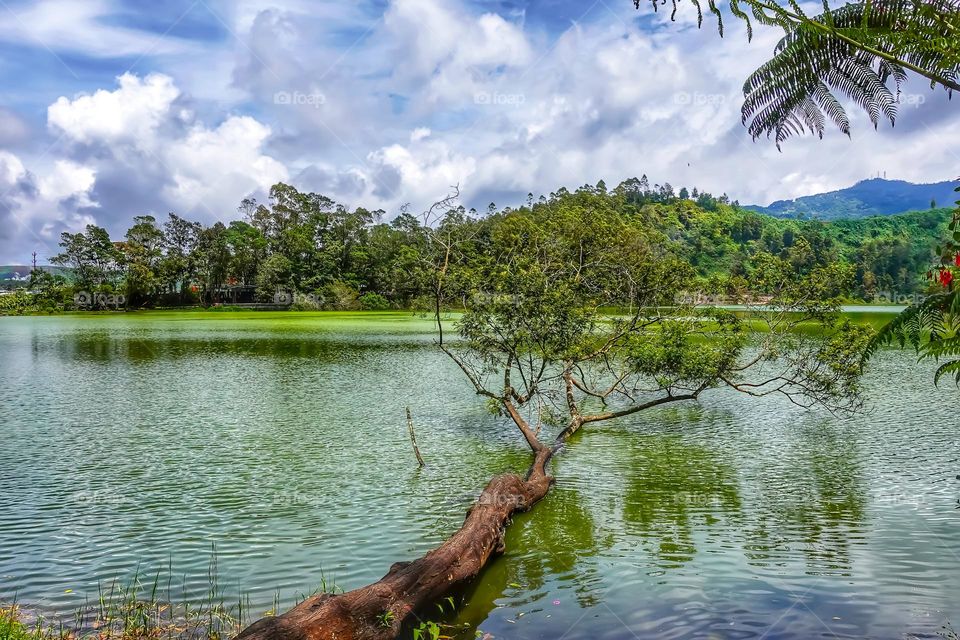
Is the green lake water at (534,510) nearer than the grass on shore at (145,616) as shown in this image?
No

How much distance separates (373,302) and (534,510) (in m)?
87.6

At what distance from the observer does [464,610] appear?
22.7ft

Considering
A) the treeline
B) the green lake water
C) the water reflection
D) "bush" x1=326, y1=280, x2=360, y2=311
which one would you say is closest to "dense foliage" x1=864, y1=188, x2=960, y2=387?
the green lake water

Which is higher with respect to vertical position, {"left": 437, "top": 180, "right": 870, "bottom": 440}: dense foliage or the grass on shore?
{"left": 437, "top": 180, "right": 870, "bottom": 440}: dense foliage

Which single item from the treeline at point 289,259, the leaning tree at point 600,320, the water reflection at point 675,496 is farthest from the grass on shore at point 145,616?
the treeline at point 289,259

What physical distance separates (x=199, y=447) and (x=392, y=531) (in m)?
6.97

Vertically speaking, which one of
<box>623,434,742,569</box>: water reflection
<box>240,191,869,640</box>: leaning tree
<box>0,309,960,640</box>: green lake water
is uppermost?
<box>240,191,869,640</box>: leaning tree

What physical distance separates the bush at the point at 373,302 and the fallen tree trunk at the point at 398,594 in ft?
289

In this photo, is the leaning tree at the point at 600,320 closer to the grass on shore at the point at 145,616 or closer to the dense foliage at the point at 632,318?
the dense foliage at the point at 632,318

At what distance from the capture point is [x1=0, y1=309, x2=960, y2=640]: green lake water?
7137 millimetres

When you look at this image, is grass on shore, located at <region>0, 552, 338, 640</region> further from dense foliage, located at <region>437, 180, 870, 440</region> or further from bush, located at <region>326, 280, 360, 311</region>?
bush, located at <region>326, 280, 360, 311</region>

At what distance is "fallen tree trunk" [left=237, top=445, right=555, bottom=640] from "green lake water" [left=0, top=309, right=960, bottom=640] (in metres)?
0.36

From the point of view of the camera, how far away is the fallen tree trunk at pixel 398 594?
5.33 metres

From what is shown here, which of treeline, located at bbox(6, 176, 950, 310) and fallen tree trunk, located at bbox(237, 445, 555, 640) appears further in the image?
treeline, located at bbox(6, 176, 950, 310)
